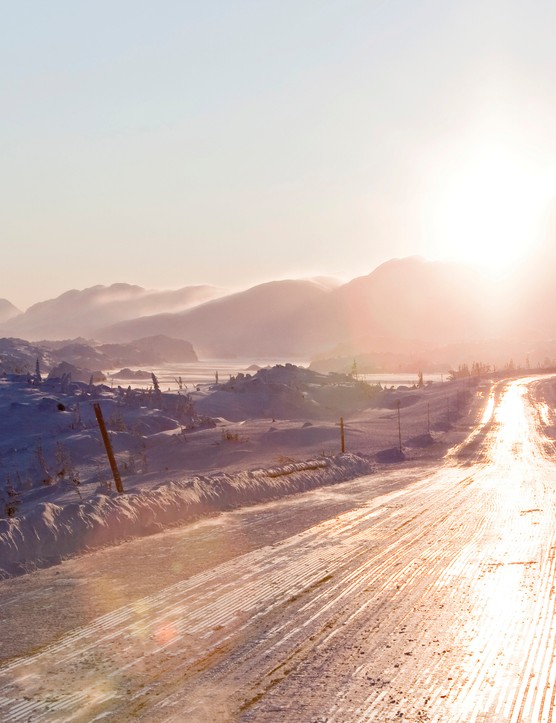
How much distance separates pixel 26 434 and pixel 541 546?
105 feet

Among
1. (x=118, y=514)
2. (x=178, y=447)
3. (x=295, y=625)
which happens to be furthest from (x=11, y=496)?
(x=295, y=625)

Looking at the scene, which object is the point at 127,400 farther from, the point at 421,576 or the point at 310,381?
the point at 421,576

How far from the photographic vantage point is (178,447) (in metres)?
36.2

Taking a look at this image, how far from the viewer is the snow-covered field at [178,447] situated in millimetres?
15055

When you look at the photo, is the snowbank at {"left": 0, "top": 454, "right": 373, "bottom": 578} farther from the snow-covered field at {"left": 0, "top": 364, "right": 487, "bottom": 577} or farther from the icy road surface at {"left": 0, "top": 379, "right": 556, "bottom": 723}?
the icy road surface at {"left": 0, "top": 379, "right": 556, "bottom": 723}

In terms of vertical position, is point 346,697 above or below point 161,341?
below

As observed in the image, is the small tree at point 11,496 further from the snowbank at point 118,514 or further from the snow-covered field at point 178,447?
the snowbank at point 118,514

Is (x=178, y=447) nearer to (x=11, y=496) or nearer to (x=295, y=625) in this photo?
(x=11, y=496)

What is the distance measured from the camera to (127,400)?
48688 mm

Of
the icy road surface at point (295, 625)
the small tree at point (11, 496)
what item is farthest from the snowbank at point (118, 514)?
the small tree at point (11, 496)

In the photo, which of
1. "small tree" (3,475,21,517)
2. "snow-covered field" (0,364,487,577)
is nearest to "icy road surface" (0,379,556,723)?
"snow-covered field" (0,364,487,577)

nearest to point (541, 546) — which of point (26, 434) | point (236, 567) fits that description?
point (236, 567)

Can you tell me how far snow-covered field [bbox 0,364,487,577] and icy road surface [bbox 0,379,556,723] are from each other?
1.19 m

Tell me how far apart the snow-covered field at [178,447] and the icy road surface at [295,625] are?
1.19 metres
